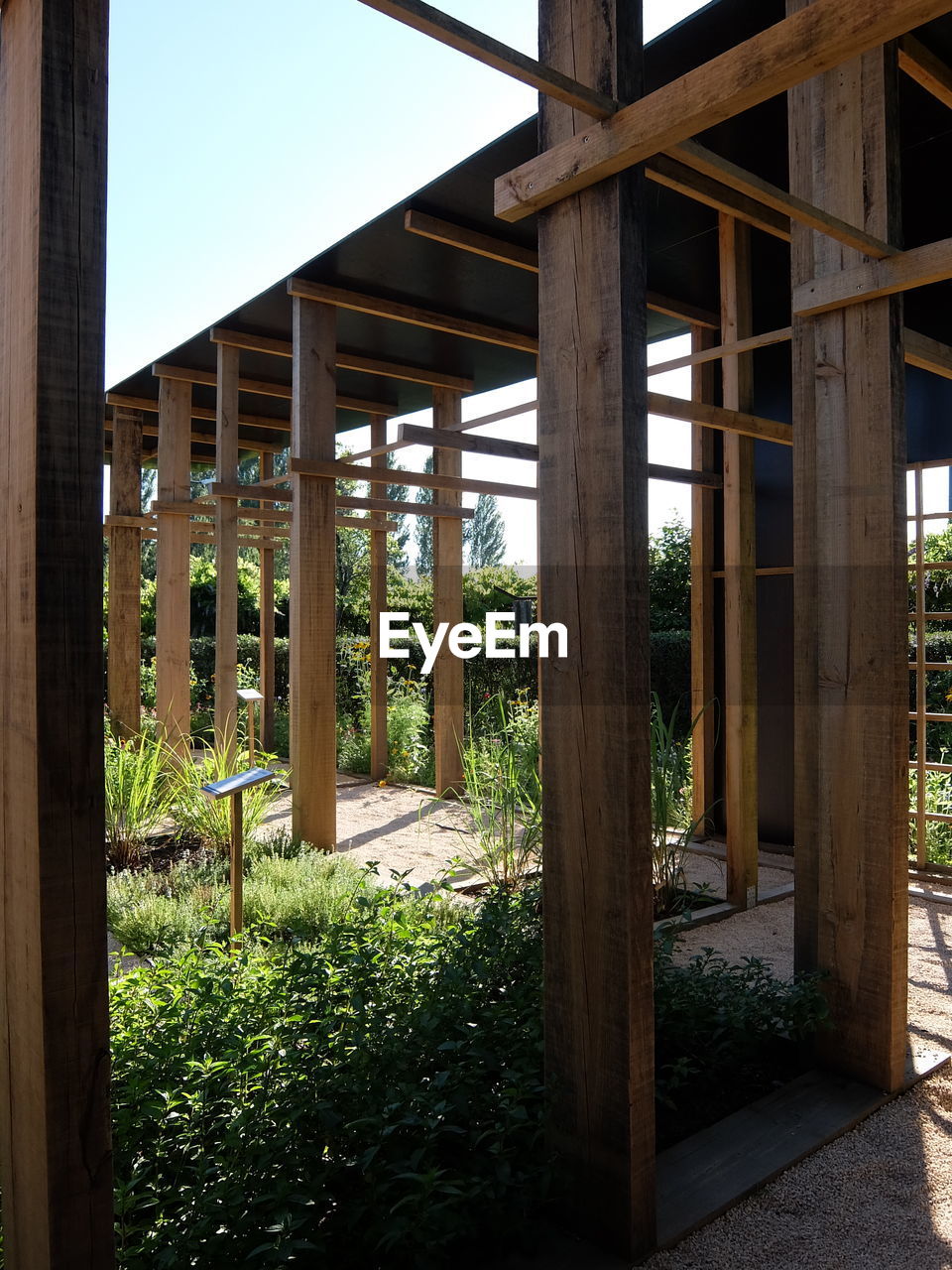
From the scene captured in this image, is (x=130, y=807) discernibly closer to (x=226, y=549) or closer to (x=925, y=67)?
(x=226, y=549)

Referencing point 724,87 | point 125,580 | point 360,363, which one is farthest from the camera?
point 125,580

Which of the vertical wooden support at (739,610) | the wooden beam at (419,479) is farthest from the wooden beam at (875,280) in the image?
the wooden beam at (419,479)

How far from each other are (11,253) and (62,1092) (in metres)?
1.14

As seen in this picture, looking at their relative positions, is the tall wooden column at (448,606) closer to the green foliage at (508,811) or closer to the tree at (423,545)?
the green foliage at (508,811)

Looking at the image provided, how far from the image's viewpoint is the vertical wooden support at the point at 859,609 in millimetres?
2619

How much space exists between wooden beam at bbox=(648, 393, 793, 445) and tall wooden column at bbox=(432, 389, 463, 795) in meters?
3.06

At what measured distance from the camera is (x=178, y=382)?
7.30m

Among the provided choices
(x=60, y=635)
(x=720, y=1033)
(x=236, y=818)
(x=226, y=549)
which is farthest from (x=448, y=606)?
(x=60, y=635)

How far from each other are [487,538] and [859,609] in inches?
1592

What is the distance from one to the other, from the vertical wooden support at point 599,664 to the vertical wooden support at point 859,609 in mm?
1072

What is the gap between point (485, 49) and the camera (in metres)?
1.67

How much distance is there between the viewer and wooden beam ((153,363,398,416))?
712 cm

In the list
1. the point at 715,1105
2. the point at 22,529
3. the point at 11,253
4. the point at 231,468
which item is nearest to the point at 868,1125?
the point at 715,1105

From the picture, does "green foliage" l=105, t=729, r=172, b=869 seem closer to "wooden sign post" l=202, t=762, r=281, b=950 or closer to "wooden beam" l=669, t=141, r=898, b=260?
"wooden sign post" l=202, t=762, r=281, b=950
